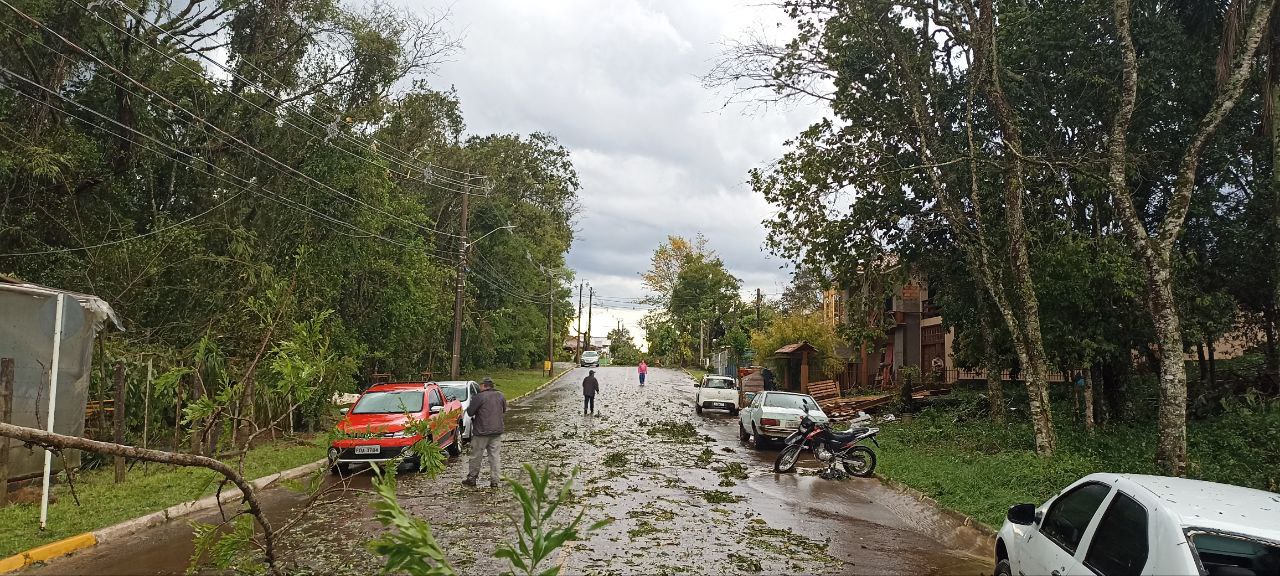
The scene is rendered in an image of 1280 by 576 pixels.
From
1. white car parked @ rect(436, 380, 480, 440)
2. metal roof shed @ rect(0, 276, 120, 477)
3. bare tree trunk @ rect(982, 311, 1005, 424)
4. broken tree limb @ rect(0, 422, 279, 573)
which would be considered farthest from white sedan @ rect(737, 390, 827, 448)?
broken tree limb @ rect(0, 422, 279, 573)

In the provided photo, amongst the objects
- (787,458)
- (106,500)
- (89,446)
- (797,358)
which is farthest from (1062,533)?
(797,358)

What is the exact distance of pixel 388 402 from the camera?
666 inches

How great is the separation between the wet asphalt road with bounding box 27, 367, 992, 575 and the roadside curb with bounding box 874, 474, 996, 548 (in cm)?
14

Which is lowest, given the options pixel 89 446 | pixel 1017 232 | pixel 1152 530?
pixel 1152 530

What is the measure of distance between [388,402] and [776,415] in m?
9.76

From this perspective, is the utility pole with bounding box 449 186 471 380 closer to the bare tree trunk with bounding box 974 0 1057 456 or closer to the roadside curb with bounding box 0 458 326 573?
the roadside curb with bounding box 0 458 326 573

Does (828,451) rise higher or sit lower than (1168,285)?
lower

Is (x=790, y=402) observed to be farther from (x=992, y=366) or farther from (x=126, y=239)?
Answer: (x=126, y=239)

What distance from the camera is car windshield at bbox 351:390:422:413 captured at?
54.6 feet

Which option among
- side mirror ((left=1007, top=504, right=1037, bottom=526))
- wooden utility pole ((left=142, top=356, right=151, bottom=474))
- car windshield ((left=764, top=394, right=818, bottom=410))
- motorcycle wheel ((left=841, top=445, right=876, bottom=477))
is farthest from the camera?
car windshield ((left=764, top=394, right=818, bottom=410))

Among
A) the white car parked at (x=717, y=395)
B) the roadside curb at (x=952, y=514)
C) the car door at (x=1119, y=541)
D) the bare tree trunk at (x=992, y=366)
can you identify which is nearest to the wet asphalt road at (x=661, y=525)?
the roadside curb at (x=952, y=514)

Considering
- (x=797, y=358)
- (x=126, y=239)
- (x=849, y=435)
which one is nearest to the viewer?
(x=849, y=435)

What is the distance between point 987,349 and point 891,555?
43.5 feet

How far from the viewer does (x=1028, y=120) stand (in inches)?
771
